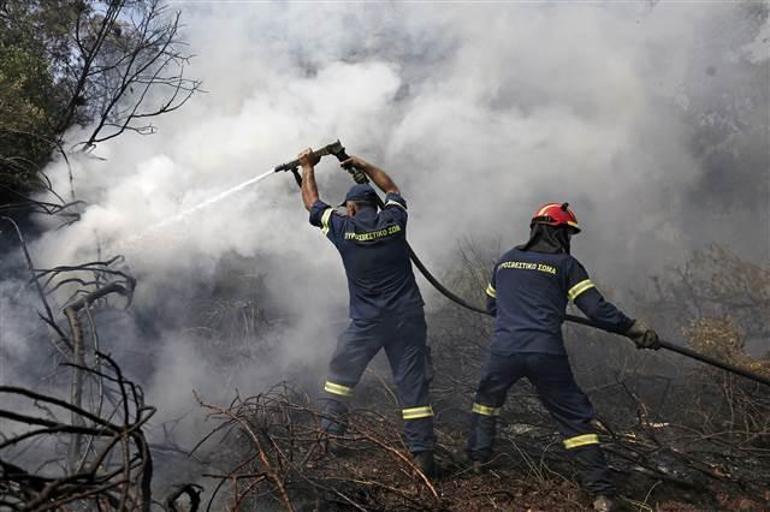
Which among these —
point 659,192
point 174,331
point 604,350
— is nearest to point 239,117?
point 174,331

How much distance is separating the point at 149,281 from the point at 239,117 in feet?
10.0

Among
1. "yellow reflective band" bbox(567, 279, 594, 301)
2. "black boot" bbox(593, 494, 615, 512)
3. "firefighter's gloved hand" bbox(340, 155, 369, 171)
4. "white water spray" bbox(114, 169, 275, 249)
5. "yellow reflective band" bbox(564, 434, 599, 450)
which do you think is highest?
"white water spray" bbox(114, 169, 275, 249)

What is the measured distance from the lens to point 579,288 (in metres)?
3.85

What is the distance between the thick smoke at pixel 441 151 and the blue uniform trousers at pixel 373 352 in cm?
167

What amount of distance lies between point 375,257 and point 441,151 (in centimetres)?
462

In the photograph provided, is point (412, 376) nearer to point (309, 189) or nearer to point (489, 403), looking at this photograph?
point (489, 403)

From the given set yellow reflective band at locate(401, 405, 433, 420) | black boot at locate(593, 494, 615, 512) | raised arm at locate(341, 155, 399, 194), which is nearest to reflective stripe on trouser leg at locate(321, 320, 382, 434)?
yellow reflective band at locate(401, 405, 433, 420)

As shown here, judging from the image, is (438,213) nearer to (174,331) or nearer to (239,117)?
(239,117)

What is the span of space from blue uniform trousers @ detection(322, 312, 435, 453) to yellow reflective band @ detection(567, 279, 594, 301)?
39.0 inches

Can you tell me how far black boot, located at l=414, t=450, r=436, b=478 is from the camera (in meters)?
3.83

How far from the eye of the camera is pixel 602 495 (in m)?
3.53

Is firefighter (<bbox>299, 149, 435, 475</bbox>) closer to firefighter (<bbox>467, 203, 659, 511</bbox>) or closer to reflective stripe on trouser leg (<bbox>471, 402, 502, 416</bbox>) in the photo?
reflective stripe on trouser leg (<bbox>471, 402, 502, 416</bbox>)

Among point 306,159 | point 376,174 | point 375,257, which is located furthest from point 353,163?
point 375,257

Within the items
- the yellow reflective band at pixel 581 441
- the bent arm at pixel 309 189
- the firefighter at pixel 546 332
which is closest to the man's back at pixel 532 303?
the firefighter at pixel 546 332
